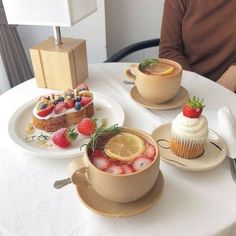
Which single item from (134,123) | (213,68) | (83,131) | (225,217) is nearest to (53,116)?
(83,131)

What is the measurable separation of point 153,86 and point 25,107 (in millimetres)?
339

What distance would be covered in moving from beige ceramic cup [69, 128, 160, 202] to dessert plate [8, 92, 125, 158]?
0.13 m

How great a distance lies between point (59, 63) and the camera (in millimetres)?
902

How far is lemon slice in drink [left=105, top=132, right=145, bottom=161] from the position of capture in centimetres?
51

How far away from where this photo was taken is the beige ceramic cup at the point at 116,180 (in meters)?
0.47

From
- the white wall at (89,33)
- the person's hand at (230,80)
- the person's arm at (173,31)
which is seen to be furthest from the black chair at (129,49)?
the person's hand at (230,80)

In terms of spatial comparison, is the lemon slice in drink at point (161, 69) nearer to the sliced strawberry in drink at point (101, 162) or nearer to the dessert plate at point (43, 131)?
the dessert plate at point (43, 131)

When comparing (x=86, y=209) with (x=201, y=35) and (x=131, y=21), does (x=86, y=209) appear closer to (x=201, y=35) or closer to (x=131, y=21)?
(x=201, y=35)

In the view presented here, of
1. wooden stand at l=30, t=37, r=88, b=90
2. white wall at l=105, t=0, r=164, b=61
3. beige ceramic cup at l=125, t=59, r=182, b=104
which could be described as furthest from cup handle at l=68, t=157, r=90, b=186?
white wall at l=105, t=0, r=164, b=61

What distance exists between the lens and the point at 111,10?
169 centimetres

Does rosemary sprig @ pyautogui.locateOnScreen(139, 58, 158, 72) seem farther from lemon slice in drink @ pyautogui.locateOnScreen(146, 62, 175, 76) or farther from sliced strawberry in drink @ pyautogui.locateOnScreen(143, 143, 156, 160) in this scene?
sliced strawberry in drink @ pyautogui.locateOnScreen(143, 143, 156, 160)

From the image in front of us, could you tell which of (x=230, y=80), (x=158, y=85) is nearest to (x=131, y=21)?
(x=230, y=80)

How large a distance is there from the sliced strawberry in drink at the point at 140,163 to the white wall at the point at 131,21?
1344mm

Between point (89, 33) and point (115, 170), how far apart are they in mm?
1220
